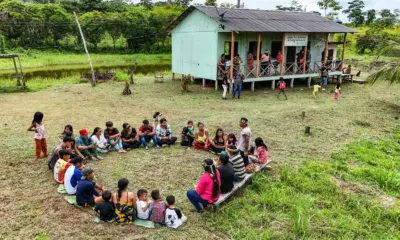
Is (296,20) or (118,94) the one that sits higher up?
(296,20)

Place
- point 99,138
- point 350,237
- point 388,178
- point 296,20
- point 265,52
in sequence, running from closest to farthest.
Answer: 1. point 350,237
2. point 388,178
3. point 99,138
4. point 265,52
5. point 296,20

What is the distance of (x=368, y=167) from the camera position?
732cm

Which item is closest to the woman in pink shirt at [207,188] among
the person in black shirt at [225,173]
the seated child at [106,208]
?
the person in black shirt at [225,173]

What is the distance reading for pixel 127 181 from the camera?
5.00m

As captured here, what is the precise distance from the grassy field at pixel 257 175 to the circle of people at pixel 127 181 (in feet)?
0.74

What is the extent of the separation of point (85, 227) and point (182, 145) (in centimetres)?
Answer: 416

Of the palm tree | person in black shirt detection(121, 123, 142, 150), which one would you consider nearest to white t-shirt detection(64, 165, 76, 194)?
person in black shirt detection(121, 123, 142, 150)

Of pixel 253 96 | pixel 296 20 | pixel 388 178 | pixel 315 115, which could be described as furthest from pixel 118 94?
pixel 388 178

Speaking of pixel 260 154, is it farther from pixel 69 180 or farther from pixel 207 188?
pixel 69 180

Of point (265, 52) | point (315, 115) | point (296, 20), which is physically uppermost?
point (296, 20)

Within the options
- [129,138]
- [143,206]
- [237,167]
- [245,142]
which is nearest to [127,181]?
[143,206]

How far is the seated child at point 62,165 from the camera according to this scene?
5979 millimetres

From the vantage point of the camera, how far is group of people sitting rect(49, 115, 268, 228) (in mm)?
4922

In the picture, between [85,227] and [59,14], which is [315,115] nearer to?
[85,227]
